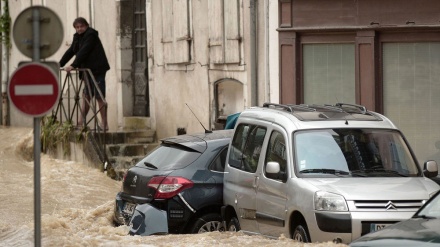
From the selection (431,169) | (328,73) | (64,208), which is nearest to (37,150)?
(431,169)

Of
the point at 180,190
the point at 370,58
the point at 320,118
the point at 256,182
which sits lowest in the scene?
the point at 180,190

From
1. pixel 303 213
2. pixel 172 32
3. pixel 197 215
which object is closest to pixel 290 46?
pixel 172 32

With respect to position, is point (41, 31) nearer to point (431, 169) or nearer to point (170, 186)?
point (170, 186)

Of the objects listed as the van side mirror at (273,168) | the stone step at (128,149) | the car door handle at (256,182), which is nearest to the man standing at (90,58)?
the stone step at (128,149)

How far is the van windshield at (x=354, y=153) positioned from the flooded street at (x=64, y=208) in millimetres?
912

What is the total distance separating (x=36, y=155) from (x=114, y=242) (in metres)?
2.80

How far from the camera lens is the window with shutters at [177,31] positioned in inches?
979

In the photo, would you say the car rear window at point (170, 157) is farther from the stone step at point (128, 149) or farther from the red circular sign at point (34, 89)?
the stone step at point (128, 149)

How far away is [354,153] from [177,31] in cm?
1194

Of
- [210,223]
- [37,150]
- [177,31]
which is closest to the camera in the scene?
[37,150]

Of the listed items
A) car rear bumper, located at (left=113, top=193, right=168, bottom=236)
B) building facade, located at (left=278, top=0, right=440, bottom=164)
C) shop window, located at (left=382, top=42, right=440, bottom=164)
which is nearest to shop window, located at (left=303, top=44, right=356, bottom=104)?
building facade, located at (left=278, top=0, right=440, bottom=164)

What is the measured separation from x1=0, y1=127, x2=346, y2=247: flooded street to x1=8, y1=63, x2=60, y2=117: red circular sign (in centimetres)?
253

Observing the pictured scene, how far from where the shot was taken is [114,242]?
571 inches

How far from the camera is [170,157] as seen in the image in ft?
50.9
